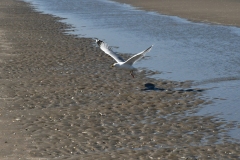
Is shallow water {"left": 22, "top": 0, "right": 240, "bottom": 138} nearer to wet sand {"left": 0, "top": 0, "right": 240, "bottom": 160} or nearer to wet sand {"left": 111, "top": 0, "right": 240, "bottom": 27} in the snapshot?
wet sand {"left": 0, "top": 0, "right": 240, "bottom": 160}

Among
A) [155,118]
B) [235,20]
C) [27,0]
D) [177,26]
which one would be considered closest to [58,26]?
[177,26]

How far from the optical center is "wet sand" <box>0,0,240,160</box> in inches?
349

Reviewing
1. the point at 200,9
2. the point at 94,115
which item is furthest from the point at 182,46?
the point at 200,9

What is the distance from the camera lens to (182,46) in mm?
21031

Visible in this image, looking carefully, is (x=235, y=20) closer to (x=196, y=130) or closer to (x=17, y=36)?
(x=17, y=36)

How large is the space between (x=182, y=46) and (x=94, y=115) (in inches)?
409

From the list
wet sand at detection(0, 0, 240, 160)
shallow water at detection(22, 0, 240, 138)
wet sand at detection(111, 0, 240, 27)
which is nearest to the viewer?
wet sand at detection(0, 0, 240, 160)

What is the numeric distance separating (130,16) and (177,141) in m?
25.2

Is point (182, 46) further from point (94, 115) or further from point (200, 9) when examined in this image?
point (200, 9)

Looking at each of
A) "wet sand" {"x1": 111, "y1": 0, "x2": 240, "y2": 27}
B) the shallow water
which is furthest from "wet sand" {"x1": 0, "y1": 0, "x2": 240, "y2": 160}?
"wet sand" {"x1": 111, "y1": 0, "x2": 240, "y2": 27}

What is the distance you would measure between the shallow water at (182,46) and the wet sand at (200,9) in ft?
4.48

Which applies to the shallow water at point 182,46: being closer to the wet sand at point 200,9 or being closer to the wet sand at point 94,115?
the wet sand at point 94,115

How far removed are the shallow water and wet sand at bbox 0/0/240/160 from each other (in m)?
0.63

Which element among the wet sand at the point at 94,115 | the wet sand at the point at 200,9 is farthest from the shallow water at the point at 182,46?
the wet sand at the point at 200,9
